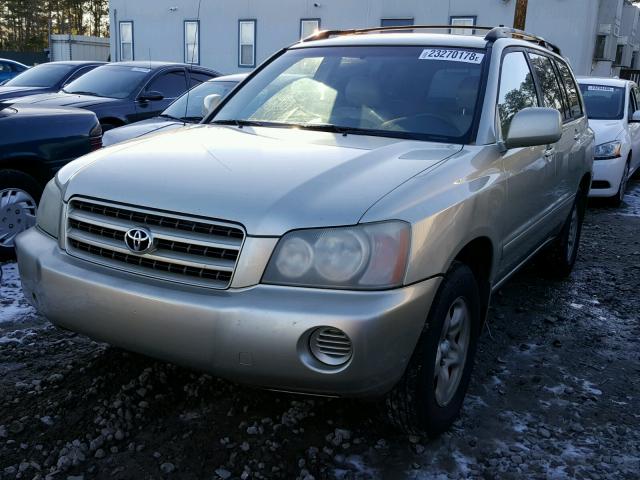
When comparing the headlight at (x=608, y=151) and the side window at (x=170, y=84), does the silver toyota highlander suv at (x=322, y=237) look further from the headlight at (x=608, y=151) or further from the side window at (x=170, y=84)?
the side window at (x=170, y=84)

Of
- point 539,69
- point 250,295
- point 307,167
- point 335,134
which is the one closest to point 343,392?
point 250,295

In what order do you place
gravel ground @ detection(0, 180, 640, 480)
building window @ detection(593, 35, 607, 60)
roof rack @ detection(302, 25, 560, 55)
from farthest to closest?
1. building window @ detection(593, 35, 607, 60)
2. roof rack @ detection(302, 25, 560, 55)
3. gravel ground @ detection(0, 180, 640, 480)

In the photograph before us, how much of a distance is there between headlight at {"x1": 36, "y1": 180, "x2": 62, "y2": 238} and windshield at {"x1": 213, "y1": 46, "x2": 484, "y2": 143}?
3.80ft

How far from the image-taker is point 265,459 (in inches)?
104

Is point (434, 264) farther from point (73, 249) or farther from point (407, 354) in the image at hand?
point (73, 249)

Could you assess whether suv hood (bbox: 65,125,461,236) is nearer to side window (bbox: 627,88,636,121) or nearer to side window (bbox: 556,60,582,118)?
side window (bbox: 556,60,582,118)

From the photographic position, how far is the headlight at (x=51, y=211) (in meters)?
2.83

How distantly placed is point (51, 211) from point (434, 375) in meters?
1.80

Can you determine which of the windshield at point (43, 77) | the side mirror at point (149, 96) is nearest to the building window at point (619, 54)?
the windshield at point (43, 77)

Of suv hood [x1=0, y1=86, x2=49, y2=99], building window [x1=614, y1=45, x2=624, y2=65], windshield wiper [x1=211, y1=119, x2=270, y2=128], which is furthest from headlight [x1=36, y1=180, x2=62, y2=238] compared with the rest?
building window [x1=614, y1=45, x2=624, y2=65]

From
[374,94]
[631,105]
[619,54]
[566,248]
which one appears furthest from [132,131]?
[619,54]

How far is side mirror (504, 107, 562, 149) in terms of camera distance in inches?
124

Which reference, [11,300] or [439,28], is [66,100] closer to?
[11,300]

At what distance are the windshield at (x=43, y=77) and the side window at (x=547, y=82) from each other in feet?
27.6
